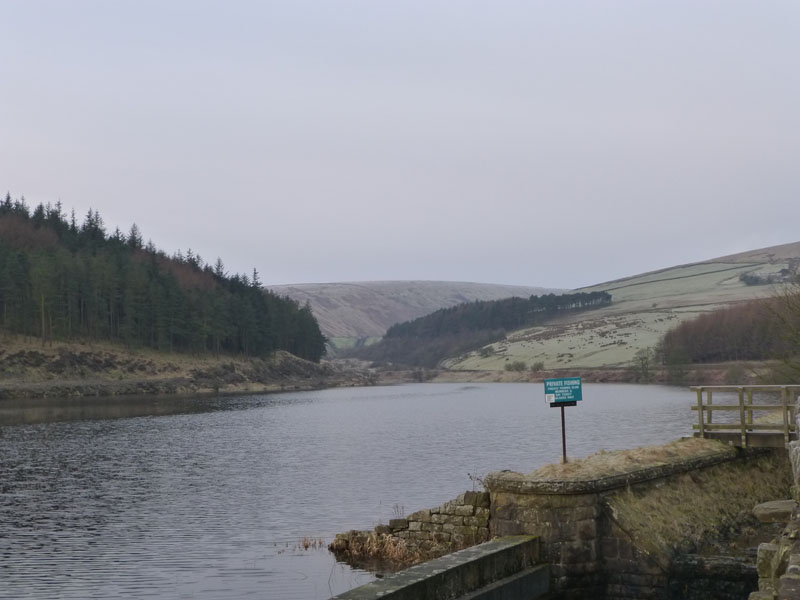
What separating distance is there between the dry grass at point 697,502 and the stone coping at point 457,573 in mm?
2466

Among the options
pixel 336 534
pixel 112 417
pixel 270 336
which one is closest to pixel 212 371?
pixel 270 336

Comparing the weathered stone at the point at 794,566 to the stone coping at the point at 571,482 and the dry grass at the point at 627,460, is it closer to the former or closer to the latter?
the stone coping at the point at 571,482

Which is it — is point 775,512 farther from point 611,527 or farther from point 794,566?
point 794,566

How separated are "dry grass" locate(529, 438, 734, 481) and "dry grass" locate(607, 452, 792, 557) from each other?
20.1 inches

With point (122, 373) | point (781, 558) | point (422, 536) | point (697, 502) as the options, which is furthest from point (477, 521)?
point (122, 373)

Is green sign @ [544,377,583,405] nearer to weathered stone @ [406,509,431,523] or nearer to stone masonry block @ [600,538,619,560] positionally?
stone masonry block @ [600,538,619,560]

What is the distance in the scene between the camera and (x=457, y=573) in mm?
15930

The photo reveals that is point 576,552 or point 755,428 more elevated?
point 755,428

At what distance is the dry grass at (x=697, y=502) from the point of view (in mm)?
18750

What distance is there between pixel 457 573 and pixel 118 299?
13716 centimetres

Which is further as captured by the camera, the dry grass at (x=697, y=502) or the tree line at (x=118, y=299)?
the tree line at (x=118, y=299)

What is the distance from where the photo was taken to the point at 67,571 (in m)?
22.9

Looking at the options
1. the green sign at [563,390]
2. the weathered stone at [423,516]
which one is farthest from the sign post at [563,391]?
the weathered stone at [423,516]

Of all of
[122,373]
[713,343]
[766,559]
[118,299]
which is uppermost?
[118,299]
